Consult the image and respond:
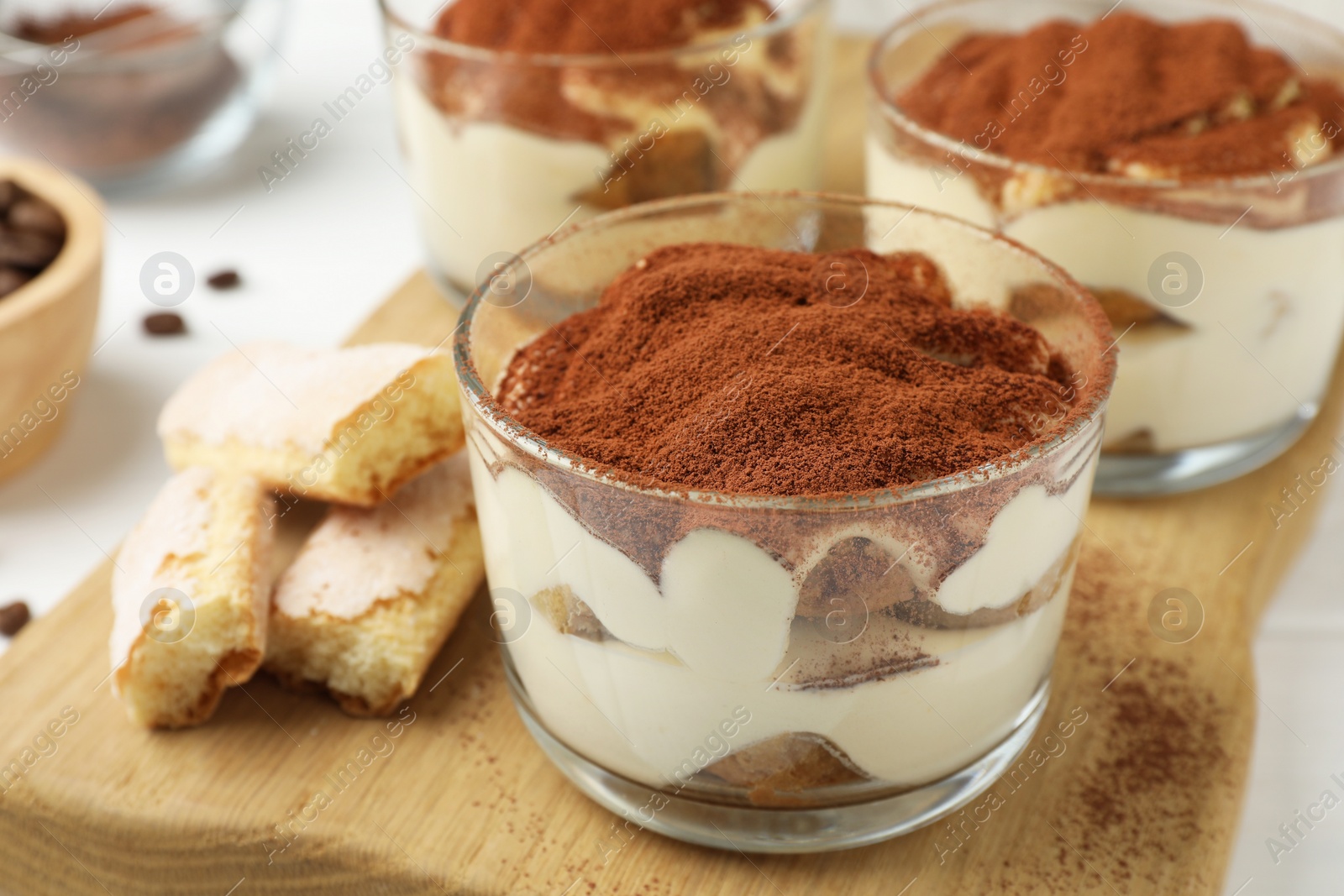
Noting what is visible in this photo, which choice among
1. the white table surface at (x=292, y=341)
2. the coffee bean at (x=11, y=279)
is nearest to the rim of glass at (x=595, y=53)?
the white table surface at (x=292, y=341)

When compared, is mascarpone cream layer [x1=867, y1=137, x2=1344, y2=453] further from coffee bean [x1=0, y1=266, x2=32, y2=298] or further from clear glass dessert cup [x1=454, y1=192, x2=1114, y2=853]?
coffee bean [x1=0, y1=266, x2=32, y2=298]

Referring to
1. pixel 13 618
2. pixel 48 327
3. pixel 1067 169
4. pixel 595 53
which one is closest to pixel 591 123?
pixel 595 53

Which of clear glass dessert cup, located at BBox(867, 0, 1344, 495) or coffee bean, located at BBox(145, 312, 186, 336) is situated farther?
coffee bean, located at BBox(145, 312, 186, 336)

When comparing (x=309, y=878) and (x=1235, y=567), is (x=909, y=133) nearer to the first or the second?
(x=1235, y=567)

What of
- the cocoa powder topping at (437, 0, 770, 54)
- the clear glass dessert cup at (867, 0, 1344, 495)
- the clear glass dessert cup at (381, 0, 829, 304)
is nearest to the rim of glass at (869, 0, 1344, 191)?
the clear glass dessert cup at (867, 0, 1344, 495)

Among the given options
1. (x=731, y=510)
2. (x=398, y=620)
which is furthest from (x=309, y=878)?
(x=731, y=510)

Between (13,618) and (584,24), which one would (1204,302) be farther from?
(13,618)
